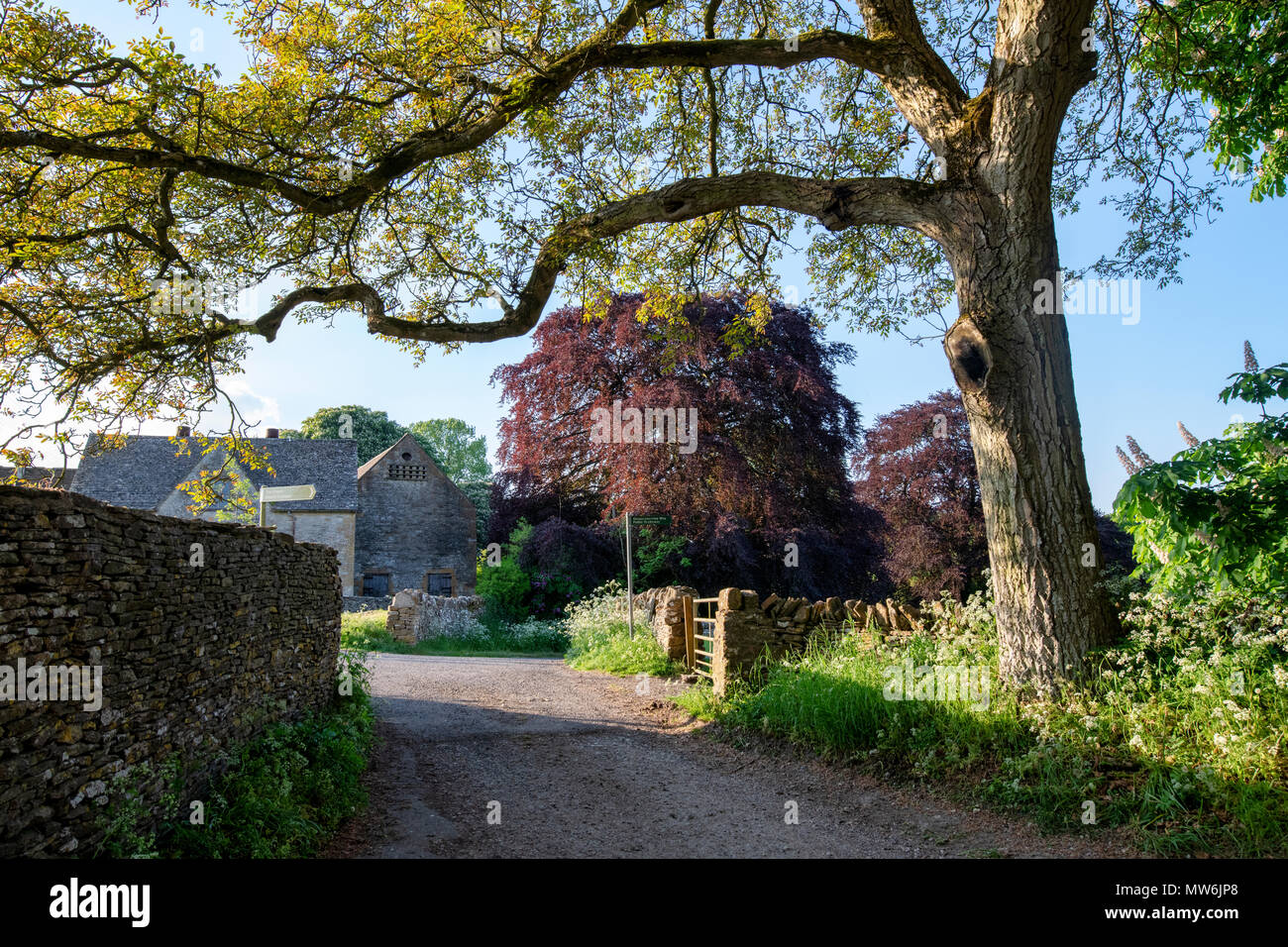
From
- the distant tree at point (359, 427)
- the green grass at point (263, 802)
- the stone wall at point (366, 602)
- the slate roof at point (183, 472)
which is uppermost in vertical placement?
the distant tree at point (359, 427)

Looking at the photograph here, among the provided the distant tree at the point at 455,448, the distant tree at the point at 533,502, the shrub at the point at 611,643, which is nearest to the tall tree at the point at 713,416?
the distant tree at the point at 533,502

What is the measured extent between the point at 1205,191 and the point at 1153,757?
23.8ft

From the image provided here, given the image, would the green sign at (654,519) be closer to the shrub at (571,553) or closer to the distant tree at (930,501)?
the shrub at (571,553)

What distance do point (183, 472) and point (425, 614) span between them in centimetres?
1351

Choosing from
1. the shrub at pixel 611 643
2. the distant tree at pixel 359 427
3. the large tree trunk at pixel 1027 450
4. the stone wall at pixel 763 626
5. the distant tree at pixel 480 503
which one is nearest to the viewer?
the large tree trunk at pixel 1027 450

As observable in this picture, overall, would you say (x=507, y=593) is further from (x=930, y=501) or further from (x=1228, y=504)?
(x=1228, y=504)

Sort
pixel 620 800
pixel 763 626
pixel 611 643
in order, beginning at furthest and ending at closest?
1. pixel 611 643
2. pixel 763 626
3. pixel 620 800

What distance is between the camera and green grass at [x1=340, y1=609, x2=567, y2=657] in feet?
65.3

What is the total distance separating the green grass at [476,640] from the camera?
783 inches

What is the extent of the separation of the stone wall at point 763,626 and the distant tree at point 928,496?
14257 millimetres

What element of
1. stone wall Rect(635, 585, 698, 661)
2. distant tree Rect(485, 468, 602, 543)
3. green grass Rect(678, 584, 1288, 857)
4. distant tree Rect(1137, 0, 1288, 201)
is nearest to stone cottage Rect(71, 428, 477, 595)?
distant tree Rect(485, 468, 602, 543)

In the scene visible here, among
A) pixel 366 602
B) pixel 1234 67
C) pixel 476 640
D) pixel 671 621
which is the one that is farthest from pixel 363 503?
pixel 1234 67

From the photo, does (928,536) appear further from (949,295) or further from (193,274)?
(193,274)

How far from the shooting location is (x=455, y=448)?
180 ft
